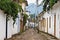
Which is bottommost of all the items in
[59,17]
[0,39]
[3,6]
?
[0,39]

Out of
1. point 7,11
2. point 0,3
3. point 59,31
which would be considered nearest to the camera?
point 0,3

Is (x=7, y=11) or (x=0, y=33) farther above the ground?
(x=7, y=11)

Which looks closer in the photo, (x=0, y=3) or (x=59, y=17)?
(x=0, y=3)

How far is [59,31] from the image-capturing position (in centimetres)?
1672

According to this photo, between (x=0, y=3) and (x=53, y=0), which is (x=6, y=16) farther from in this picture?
(x=53, y=0)

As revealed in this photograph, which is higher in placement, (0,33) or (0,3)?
(0,3)

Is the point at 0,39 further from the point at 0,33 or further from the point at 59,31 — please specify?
the point at 59,31

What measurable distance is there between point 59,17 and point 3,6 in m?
5.54

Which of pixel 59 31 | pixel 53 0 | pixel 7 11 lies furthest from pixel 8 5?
pixel 59 31

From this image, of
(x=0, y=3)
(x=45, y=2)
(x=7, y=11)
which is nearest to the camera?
(x=0, y=3)

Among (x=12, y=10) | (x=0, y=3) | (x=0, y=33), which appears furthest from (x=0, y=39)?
(x=12, y=10)

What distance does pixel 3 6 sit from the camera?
14445 mm

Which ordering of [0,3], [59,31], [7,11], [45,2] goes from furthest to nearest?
[45,2] → [59,31] → [7,11] → [0,3]

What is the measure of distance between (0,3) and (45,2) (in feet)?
21.9
